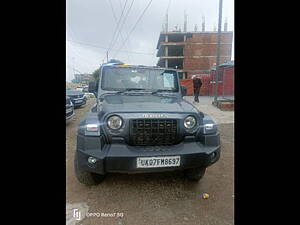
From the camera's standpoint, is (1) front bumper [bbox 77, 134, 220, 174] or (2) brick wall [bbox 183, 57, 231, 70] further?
(2) brick wall [bbox 183, 57, 231, 70]

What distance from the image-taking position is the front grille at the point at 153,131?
1.87 meters

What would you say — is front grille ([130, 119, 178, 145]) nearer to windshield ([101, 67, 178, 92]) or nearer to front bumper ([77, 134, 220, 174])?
front bumper ([77, 134, 220, 174])

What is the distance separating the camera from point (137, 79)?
118 inches

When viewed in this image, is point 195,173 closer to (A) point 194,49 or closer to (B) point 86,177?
(B) point 86,177

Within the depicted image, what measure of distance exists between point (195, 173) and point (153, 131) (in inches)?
36.6

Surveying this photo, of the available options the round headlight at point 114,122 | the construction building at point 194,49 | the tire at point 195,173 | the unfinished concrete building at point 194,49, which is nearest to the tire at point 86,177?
the round headlight at point 114,122

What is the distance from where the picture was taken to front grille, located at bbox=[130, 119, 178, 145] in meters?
1.87

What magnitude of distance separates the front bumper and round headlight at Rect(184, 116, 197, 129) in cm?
20

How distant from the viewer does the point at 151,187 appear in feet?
7.20

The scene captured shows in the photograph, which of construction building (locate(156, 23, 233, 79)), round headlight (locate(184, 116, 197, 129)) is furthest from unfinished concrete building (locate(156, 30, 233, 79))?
round headlight (locate(184, 116, 197, 129))
